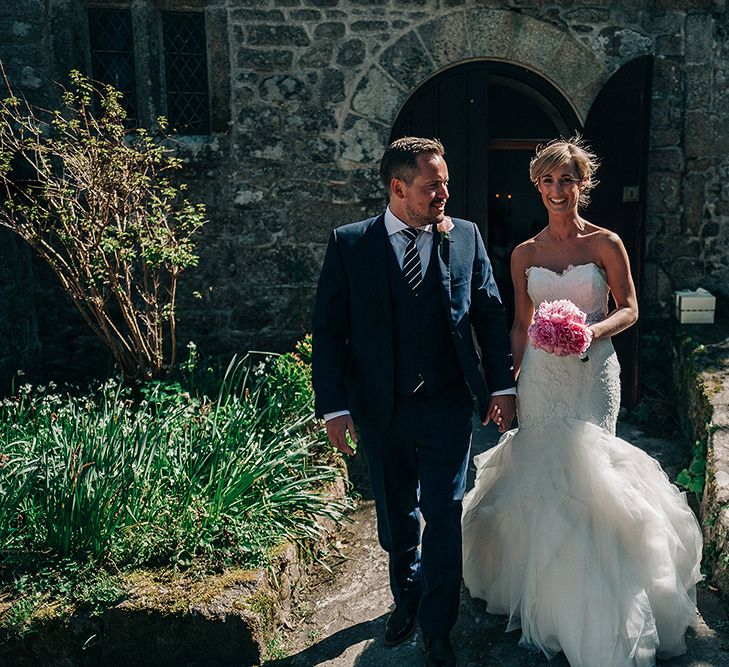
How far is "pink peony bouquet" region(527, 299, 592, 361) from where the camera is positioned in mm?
3244

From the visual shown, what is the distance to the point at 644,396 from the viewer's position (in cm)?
642

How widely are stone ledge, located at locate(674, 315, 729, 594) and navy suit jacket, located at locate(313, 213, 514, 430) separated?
1278 mm

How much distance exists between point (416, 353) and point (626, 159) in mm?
3936

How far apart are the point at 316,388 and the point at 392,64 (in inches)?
156

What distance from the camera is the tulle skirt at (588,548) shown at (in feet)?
9.95

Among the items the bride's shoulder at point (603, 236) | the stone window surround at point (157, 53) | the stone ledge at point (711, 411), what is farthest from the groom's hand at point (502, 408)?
the stone window surround at point (157, 53)

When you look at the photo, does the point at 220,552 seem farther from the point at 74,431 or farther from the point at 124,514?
the point at 74,431

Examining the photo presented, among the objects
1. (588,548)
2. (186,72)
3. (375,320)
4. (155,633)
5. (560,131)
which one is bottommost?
(155,633)

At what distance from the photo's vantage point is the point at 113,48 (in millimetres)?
6516

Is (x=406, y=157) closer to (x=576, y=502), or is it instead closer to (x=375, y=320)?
(x=375, y=320)

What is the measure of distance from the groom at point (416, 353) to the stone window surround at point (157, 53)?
366 cm

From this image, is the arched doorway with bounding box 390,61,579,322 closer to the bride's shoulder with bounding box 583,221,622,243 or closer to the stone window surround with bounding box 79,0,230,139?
the stone window surround with bounding box 79,0,230,139

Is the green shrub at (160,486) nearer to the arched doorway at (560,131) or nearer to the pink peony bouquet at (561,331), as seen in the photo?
the pink peony bouquet at (561,331)

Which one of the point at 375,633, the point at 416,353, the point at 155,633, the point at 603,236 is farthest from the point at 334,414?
the point at 603,236
